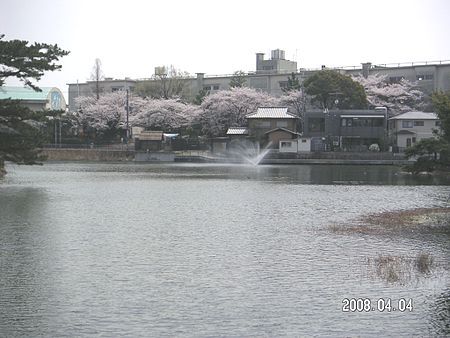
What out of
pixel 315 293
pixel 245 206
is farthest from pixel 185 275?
pixel 245 206

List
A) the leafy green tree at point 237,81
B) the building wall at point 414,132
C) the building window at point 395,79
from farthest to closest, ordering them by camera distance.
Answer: the leafy green tree at point 237,81, the building window at point 395,79, the building wall at point 414,132

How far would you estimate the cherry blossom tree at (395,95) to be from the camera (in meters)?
74.6

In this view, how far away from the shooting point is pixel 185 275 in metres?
12.6

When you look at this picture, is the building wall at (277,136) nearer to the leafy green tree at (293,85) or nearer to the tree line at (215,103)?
the tree line at (215,103)

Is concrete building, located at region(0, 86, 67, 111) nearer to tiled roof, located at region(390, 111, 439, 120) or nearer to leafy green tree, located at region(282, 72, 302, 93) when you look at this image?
leafy green tree, located at region(282, 72, 302, 93)

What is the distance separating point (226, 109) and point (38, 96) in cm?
3091

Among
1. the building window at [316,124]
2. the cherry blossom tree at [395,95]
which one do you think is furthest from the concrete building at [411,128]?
the cherry blossom tree at [395,95]

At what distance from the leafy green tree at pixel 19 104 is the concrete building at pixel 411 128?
4447cm

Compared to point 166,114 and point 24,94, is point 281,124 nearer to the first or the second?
point 166,114

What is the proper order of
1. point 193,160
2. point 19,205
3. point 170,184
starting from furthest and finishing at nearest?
1. point 193,160
2. point 170,184
3. point 19,205

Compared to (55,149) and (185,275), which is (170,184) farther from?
(55,149)

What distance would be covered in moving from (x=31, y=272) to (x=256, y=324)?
18.9ft

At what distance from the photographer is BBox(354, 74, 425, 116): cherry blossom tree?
245 feet

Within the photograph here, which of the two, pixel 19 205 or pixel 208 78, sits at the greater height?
pixel 208 78
